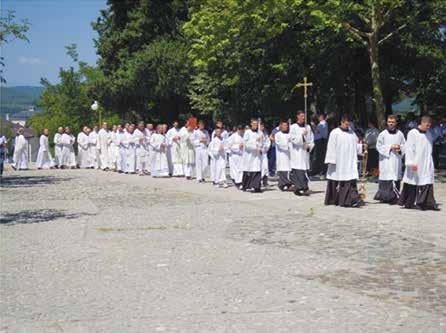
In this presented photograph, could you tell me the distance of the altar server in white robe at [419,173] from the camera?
14.4 m

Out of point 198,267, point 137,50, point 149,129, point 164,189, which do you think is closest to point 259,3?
point 164,189

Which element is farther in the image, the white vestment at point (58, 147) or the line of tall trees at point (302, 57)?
the white vestment at point (58, 147)

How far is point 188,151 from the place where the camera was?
24.6 meters

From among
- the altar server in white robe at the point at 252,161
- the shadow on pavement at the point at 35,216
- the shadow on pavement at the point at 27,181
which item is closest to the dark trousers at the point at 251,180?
the altar server in white robe at the point at 252,161

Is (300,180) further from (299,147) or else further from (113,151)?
(113,151)

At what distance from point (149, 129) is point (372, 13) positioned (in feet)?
35.5

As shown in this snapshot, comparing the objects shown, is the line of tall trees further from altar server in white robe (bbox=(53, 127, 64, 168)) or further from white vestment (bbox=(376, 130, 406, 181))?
altar server in white robe (bbox=(53, 127, 64, 168))

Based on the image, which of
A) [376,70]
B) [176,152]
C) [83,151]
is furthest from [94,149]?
[376,70]

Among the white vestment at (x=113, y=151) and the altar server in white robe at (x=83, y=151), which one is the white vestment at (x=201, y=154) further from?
the altar server in white robe at (x=83, y=151)

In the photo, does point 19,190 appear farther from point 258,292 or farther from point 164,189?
point 258,292

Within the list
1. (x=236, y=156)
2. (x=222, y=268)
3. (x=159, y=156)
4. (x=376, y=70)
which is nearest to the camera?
(x=222, y=268)

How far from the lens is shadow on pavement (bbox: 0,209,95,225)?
44.2 feet

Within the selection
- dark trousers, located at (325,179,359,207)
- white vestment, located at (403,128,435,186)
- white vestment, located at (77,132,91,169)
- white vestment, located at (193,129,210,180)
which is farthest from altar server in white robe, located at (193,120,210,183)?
white vestment, located at (77,132,91,169)

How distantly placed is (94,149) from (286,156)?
52.7 ft
